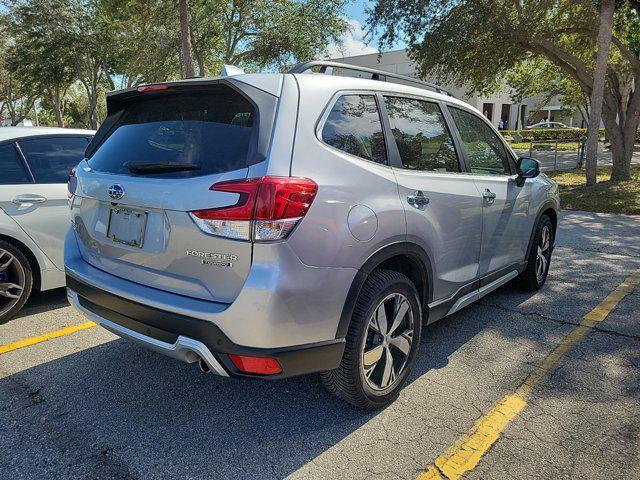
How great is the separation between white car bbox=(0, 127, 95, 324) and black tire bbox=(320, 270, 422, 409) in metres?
2.95

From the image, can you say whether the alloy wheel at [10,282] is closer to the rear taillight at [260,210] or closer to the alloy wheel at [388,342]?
the rear taillight at [260,210]

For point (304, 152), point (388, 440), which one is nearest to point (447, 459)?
point (388, 440)

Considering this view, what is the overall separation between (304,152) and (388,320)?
1.11m

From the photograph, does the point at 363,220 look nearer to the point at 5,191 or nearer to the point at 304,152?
the point at 304,152

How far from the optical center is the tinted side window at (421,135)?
121 inches

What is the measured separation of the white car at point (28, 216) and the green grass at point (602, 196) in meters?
9.81

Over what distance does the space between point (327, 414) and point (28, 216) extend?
3.08 meters

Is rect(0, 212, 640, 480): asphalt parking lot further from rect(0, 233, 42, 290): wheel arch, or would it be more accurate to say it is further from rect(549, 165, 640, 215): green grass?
rect(549, 165, 640, 215): green grass

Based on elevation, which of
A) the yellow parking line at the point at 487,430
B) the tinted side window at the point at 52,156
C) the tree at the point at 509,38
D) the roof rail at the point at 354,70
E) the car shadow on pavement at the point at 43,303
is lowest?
the yellow parking line at the point at 487,430

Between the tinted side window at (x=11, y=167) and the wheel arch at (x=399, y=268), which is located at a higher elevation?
the tinted side window at (x=11, y=167)

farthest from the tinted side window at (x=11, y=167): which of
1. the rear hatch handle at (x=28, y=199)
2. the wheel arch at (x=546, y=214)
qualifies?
the wheel arch at (x=546, y=214)

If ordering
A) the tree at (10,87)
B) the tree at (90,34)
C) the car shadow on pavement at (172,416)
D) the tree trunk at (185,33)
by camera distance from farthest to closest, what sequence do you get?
the tree at (10,87), the tree at (90,34), the tree trunk at (185,33), the car shadow on pavement at (172,416)

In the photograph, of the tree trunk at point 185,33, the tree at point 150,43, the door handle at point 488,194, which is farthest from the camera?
the tree at point 150,43

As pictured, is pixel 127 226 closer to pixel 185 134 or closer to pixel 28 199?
pixel 185 134
